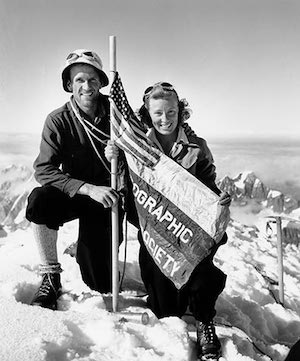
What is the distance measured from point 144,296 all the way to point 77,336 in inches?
35.6

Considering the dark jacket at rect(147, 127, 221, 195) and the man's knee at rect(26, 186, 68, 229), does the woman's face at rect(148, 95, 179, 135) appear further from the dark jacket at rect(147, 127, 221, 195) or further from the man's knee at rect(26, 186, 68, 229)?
the man's knee at rect(26, 186, 68, 229)

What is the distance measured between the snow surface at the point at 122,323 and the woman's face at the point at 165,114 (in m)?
1.23

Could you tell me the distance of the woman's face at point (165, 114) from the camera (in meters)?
2.99

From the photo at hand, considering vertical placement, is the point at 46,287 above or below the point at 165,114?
below

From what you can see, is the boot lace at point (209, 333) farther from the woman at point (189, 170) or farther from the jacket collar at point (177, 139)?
the jacket collar at point (177, 139)

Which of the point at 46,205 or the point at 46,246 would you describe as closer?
the point at 46,205

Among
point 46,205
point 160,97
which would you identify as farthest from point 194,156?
point 46,205

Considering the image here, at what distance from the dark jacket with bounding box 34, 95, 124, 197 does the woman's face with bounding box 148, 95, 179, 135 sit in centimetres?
40

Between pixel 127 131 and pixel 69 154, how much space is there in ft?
1.56

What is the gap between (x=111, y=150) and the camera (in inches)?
119

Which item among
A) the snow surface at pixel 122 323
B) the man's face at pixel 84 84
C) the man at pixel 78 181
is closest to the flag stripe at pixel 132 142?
the man at pixel 78 181

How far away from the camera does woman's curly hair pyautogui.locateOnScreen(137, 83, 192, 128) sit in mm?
3001

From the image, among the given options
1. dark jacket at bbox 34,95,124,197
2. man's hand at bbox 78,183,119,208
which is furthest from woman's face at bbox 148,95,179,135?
man's hand at bbox 78,183,119,208

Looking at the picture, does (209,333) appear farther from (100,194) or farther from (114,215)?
(100,194)
